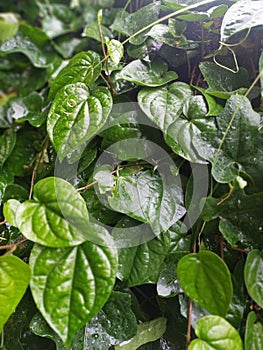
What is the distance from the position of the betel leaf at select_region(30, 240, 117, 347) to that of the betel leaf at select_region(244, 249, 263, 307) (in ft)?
0.62

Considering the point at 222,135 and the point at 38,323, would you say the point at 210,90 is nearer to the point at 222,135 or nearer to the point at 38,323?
the point at 222,135

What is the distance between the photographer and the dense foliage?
551 mm

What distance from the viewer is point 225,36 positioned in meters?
0.66

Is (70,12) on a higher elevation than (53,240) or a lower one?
higher

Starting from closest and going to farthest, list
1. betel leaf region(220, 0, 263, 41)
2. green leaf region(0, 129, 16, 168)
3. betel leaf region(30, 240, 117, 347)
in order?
betel leaf region(30, 240, 117, 347) → betel leaf region(220, 0, 263, 41) → green leaf region(0, 129, 16, 168)

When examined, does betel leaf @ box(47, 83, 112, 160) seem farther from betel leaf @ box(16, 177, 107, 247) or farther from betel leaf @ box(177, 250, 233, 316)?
betel leaf @ box(177, 250, 233, 316)

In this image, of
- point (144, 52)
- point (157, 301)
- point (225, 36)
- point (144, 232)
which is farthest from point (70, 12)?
point (157, 301)

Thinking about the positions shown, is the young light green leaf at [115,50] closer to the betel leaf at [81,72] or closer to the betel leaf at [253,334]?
the betel leaf at [81,72]

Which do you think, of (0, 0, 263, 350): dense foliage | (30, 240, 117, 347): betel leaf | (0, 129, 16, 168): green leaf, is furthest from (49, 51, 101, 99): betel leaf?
(30, 240, 117, 347): betel leaf

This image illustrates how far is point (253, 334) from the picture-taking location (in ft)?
1.91

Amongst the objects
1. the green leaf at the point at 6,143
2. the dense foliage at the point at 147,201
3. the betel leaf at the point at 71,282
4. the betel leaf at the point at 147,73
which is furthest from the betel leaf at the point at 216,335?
the green leaf at the point at 6,143

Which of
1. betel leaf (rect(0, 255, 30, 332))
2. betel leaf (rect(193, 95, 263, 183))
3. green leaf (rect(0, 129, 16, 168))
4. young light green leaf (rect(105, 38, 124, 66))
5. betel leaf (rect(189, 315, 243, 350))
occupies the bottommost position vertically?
betel leaf (rect(189, 315, 243, 350))

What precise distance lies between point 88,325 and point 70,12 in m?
0.61

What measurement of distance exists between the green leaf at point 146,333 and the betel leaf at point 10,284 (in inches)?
8.2
